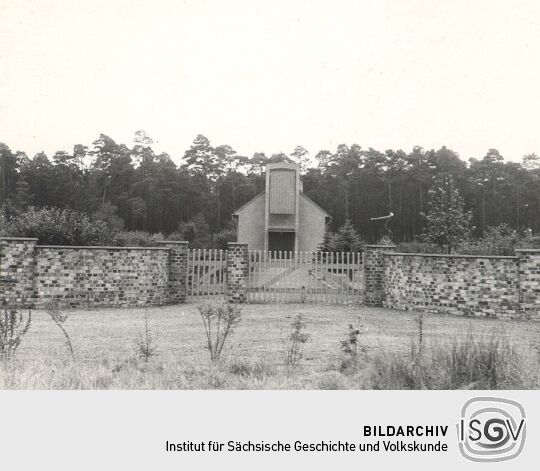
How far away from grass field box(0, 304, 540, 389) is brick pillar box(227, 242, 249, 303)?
62.6 inches

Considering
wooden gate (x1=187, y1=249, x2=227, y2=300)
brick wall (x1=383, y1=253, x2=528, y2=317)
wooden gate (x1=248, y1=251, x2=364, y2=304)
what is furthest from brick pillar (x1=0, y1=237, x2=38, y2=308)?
brick wall (x1=383, y1=253, x2=528, y2=317)

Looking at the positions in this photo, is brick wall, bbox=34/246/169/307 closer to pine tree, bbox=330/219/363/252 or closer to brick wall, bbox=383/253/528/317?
brick wall, bbox=383/253/528/317

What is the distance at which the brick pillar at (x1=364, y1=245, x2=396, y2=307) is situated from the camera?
506 inches

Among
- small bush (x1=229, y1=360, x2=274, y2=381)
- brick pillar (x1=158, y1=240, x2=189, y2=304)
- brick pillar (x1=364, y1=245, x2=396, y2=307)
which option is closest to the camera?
small bush (x1=229, y1=360, x2=274, y2=381)

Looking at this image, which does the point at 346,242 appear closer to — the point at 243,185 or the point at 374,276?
the point at 374,276

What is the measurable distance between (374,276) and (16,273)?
9.07m

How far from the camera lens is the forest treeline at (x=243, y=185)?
58.6 metres

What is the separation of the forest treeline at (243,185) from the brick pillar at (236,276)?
45646 millimetres

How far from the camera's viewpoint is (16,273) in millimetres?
11469

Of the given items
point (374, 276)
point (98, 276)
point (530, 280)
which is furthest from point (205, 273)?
point (530, 280)
